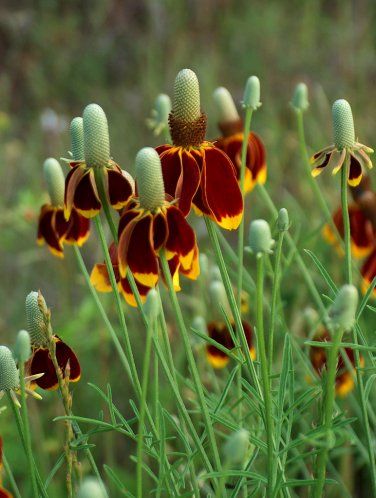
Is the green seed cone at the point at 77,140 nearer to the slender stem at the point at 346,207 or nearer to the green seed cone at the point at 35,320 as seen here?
the green seed cone at the point at 35,320

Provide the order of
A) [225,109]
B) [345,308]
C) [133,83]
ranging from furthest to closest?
[133,83], [225,109], [345,308]

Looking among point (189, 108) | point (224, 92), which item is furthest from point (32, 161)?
point (189, 108)

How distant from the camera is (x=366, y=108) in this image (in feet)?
11.1

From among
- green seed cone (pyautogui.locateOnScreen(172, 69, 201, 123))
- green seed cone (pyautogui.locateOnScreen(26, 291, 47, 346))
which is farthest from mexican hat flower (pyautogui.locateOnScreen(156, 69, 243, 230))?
green seed cone (pyautogui.locateOnScreen(26, 291, 47, 346))

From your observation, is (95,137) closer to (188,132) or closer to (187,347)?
(188,132)

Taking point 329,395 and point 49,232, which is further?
point 49,232

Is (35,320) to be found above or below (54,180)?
below

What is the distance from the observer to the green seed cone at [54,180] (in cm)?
121

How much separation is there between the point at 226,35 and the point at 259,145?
337cm

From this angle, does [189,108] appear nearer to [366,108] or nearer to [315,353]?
[315,353]

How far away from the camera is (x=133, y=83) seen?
476 centimetres

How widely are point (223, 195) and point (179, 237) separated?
97 millimetres

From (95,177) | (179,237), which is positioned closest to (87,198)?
(95,177)

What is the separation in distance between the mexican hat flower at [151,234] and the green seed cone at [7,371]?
0.50 ft
